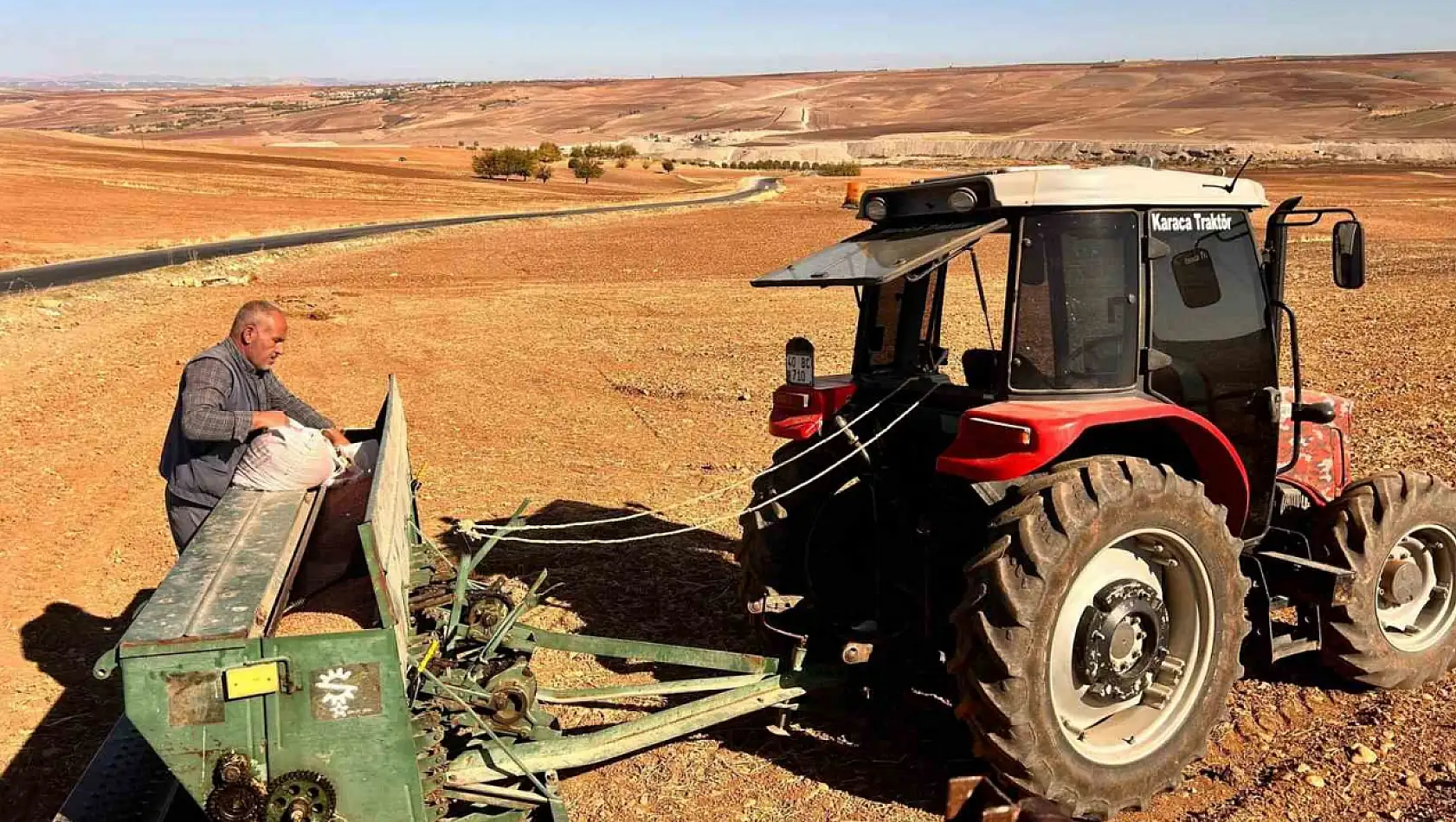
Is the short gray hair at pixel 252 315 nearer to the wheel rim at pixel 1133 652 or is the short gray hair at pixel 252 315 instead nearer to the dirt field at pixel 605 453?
the dirt field at pixel 605 453

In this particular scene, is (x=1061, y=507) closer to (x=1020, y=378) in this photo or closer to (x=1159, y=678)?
(x=1020, y=378)

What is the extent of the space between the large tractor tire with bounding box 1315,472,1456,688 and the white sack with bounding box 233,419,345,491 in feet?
15.8

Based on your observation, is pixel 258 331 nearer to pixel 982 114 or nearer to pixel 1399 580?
pixel 1399 580

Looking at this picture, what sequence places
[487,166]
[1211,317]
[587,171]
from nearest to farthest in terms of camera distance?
[1211,317] < [487,166] < [587,171]

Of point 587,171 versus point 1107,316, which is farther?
point 587,171

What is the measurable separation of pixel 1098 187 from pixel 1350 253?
1.15 metres

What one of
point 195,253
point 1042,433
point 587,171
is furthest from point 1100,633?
point 587,171

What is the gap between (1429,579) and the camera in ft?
17.0

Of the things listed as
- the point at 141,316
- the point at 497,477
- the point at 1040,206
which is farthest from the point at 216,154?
the point at 1040,206

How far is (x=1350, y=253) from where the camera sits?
4.32 metres

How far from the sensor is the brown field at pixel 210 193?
31.7 metres

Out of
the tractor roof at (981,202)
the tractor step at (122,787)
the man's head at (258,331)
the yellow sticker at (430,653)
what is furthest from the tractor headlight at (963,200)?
the tractor step at (122,787)

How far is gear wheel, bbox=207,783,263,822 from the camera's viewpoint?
129 inches

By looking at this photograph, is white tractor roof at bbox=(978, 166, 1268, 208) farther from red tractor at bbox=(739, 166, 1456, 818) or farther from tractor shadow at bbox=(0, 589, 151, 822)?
tractor shadow at bbox=(0, 589, 151, 822)
